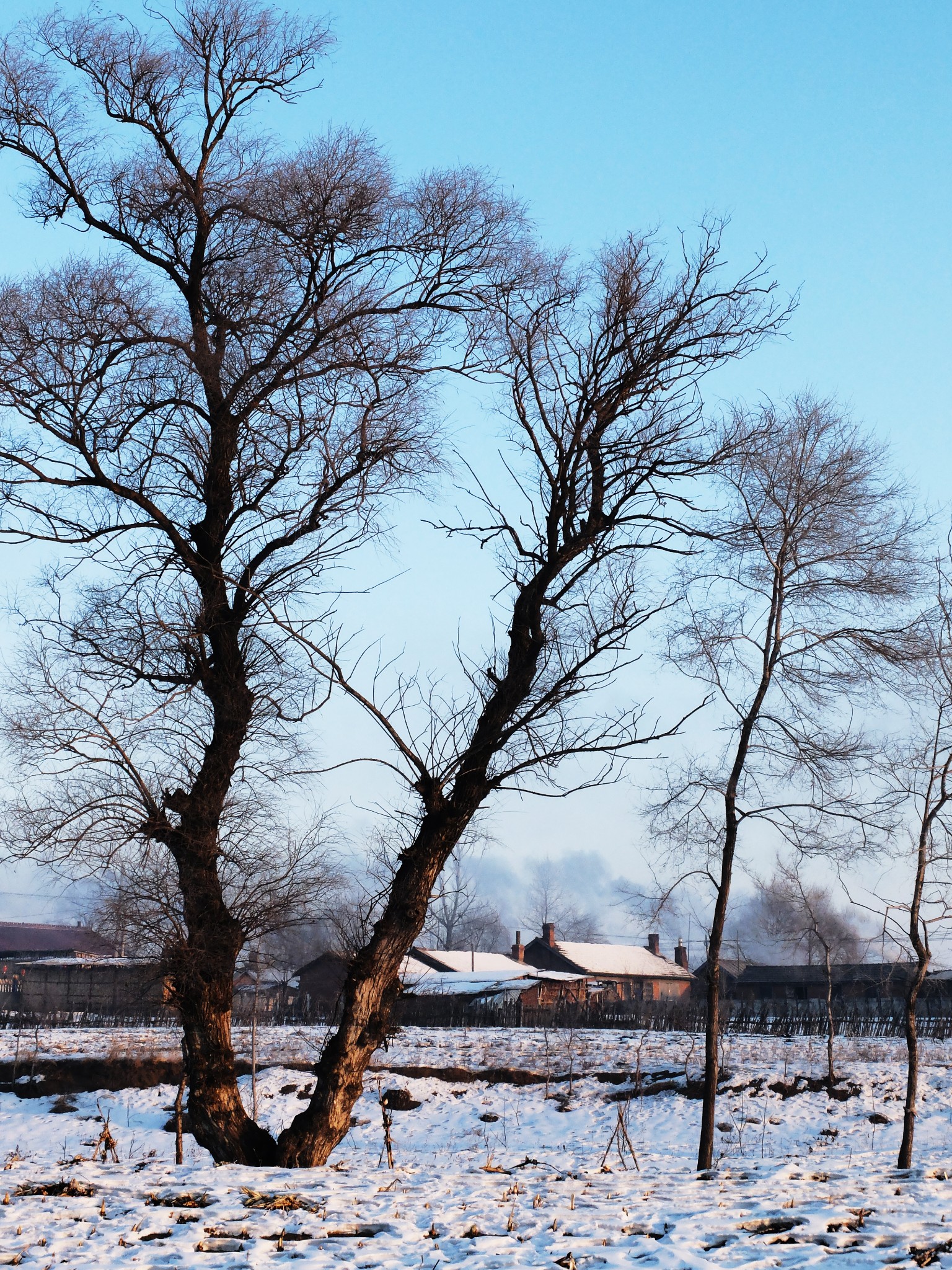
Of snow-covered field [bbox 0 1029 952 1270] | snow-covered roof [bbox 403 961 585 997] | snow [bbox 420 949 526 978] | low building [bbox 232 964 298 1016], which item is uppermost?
snow-covered field [bbox 0 1029 952 1270]

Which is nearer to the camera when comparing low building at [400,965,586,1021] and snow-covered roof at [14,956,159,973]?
low building at [400,965,586,1021]

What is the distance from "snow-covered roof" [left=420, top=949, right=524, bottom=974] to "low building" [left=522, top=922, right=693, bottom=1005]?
2.79 m

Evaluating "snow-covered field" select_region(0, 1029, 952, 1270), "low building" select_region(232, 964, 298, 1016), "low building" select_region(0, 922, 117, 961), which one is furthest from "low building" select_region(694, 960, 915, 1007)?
"snow-covered field" select_region(0, 1029, 952, 1270)

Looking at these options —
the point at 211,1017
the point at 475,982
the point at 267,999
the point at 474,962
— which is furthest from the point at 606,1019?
the point at 211,1017

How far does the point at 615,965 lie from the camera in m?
61.5

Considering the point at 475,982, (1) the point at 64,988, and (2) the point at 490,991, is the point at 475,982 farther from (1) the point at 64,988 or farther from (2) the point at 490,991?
(1) the point at 64,988

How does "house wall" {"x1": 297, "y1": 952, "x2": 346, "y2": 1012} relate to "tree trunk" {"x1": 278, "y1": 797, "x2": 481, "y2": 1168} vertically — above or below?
below

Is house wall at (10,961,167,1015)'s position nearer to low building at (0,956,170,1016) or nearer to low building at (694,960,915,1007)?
low building at (0,956,170,1016)

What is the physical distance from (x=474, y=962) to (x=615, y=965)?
11399 mm

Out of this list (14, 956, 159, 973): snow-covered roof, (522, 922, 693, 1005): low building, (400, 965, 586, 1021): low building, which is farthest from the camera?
(522, 922, 693, 1005): low building

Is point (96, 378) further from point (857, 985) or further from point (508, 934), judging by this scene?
point (508, 934)

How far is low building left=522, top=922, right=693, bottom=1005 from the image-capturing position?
197 ft

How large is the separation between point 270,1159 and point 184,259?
8.21 m

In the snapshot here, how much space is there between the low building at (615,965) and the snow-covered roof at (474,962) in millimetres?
2787
